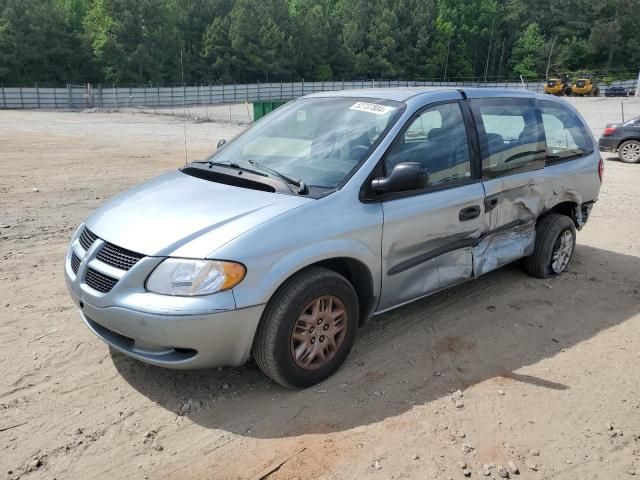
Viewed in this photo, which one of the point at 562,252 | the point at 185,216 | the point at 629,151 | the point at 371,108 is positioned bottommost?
the point at 562,252

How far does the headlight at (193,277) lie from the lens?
301 cm

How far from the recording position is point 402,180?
3.55m

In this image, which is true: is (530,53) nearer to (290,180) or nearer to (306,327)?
(290,180)

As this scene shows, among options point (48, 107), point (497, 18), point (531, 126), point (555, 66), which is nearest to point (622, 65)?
point (555, 66)

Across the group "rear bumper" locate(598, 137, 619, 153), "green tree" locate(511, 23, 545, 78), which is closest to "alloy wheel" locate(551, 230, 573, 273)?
"rear bumper" locate(598, 137, 619, 153)

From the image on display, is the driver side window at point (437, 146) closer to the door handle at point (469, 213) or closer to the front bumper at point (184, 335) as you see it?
the door handle at point (469, 213)

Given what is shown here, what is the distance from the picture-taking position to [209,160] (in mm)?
4371

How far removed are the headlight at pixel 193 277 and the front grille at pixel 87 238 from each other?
0.70m

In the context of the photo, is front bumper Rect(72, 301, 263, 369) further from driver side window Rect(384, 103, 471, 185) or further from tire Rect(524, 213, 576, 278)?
tire Rect(524, 213, 576, 278)

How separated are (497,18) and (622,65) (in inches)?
1059

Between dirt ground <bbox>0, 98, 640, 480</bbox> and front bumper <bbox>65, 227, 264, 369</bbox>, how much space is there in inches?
15.1

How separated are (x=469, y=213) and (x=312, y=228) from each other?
5.08ft

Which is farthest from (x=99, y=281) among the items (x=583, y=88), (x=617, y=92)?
(x=617, y=92)

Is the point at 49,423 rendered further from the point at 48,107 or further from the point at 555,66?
the point at 555,66
